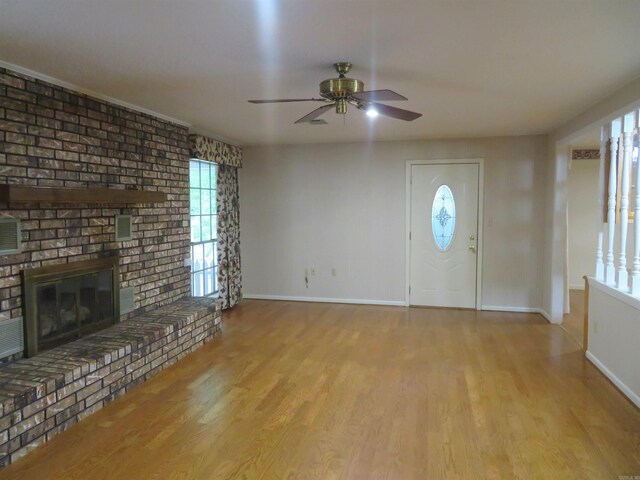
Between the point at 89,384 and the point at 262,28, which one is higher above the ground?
the point at 262,28

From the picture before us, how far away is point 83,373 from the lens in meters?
2.89

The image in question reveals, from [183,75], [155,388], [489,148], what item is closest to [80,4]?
[183,75]

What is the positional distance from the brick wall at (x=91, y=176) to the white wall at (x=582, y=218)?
19.8 feet

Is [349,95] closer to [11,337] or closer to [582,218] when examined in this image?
[11,337]

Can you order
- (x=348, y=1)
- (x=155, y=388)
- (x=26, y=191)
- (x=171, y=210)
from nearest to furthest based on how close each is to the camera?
(x=348, y=1) < (x=26, y=191) < (x=155, y=388) < (x=171, y=210)

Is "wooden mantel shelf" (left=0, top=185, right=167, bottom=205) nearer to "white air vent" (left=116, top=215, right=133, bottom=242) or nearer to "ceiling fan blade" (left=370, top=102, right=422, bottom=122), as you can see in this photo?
"white air vent" (left=116, top=215, right=133, bottom=242)

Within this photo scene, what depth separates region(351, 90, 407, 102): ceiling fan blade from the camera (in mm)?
2434

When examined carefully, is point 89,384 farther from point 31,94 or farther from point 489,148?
point 489,148

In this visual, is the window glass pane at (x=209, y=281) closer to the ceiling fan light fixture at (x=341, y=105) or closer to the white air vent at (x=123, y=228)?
the white air vent at (x=123, y=228)

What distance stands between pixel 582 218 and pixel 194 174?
606cm

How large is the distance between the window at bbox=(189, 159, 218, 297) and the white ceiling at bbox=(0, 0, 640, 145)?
4.68 feet

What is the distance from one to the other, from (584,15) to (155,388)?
3579 mm

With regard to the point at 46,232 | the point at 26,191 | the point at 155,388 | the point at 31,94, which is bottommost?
the point at 155,388

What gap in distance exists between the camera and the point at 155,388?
338 centimetres
